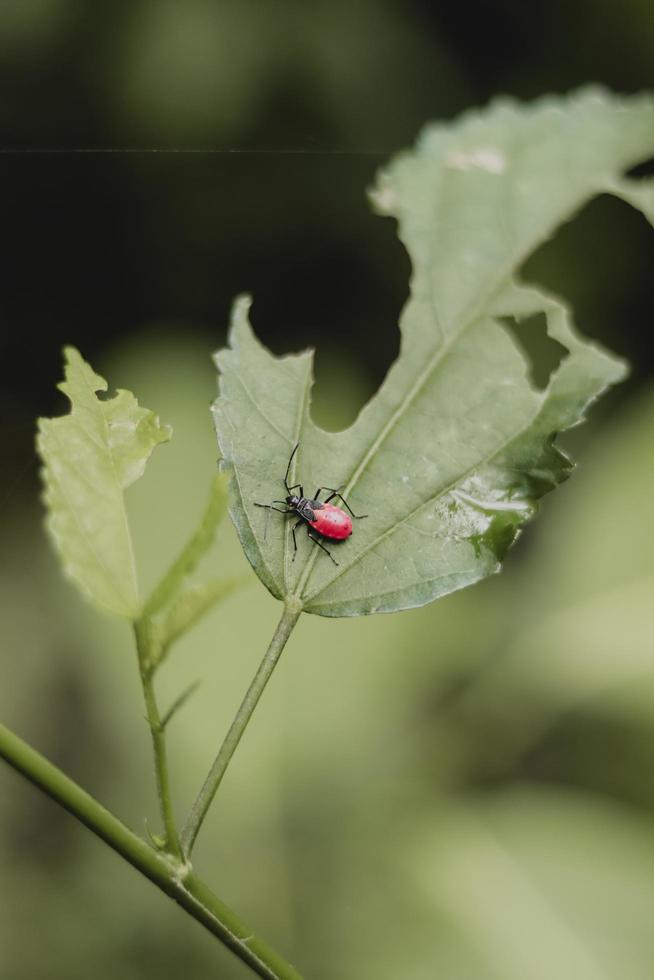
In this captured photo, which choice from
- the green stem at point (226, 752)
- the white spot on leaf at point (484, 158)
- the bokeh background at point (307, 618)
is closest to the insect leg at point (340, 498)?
the green stem at point (226, 752)

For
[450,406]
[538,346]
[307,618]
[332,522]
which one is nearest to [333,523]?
[332,522]

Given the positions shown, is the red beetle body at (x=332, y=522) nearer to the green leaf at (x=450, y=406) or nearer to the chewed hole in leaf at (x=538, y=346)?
the green leaf at (x=450, y=406)

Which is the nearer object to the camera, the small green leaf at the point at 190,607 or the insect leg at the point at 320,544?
the small green leaf at the point at 190,607

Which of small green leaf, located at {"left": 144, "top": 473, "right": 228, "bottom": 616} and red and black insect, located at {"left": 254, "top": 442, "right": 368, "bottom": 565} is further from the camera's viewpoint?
red and black insect, located at {"left": 254, "top": 442, "right": 368, "bottom": 565}

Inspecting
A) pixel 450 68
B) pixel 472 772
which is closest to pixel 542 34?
pixel 450 68

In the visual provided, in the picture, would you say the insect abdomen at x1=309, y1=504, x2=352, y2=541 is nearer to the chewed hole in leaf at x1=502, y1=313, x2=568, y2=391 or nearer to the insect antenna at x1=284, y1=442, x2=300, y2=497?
the insect antenna at x1=284, y1=442, x2=300, y2=497

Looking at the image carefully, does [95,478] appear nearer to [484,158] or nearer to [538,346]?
[484,158]

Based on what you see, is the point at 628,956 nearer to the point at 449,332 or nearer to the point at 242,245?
the point at 449,332

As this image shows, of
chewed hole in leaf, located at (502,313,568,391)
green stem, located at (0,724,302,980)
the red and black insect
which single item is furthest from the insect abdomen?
chewed hole in leaf, located at (502,313,568,391)
